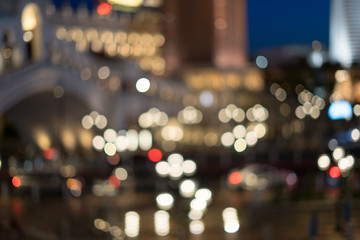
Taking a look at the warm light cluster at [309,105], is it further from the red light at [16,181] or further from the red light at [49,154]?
the red light at [16,181]

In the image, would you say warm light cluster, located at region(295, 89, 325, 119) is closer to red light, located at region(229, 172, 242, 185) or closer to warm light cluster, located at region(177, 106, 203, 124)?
warm light cluster, located at region(177, 106, 203, 124)

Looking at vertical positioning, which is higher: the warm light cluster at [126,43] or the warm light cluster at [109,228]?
the warm light cluster at [126,43]

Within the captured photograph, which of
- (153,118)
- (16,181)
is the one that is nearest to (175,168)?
(16,181)

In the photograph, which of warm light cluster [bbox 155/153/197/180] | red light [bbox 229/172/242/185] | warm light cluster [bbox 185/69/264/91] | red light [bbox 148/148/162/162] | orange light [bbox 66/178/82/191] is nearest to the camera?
orange light [bbox 66/178/82/191]

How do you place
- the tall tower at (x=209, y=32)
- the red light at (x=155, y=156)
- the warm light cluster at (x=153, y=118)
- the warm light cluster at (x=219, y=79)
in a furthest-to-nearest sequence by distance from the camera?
the tall tower at (x=209, y=32), the warm light cluster at (x=219, y=79), the warm light cluster at (x=153, y=118), the red light at (x=155, y=156)

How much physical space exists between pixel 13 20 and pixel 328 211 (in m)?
20.8

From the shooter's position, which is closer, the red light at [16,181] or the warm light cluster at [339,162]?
the warm light cluster at [339,162]

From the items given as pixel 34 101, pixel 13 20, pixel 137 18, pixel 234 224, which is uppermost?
pixel 137 18

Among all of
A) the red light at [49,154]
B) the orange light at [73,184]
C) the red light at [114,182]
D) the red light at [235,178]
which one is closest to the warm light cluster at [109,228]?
the orange light at [73,184]

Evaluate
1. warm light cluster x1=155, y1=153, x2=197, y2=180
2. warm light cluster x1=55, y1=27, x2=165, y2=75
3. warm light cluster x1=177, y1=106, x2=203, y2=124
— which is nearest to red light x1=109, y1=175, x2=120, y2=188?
warm light cluster x1=155, y1=153, x2=197, y2=180

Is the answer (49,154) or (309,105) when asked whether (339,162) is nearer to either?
(49,154)

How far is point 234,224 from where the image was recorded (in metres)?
22.5

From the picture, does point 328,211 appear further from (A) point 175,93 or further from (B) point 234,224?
(A) point 175,93

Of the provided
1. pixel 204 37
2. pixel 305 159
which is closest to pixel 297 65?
pixel 204 37
